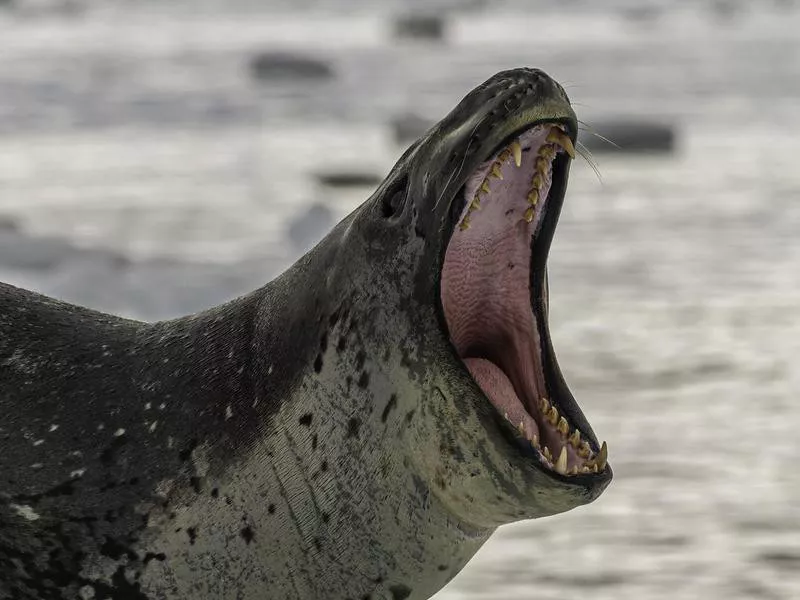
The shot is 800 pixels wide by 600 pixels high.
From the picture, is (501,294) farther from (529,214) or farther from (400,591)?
(400,591)

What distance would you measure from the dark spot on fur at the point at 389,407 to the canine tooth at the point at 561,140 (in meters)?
0.50

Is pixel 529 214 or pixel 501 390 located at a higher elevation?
pixel 529 214

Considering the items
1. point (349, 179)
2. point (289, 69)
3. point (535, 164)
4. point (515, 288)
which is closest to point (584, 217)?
point (349, 179)

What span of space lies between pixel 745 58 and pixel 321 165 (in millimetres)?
9964

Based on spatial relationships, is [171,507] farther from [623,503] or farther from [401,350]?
[623,503]

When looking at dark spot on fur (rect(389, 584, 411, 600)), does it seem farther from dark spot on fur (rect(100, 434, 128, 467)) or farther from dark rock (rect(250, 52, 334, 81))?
dark rock (rect(250, 52, 334, 81))

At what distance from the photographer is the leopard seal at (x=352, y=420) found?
105 inches

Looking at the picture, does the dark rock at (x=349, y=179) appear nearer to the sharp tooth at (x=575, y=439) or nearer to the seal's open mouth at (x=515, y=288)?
the seal's open mouth at (x=515, y=288)

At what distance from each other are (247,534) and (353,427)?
0.91ft

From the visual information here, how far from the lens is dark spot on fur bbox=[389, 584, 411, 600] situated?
2.76 meters

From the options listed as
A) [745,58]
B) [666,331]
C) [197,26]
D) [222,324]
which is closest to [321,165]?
[666,331]

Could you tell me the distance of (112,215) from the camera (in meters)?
9.62

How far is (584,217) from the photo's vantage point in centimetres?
941

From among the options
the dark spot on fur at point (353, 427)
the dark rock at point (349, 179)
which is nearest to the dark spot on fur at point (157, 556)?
the dark spot on fur at point (353, 427)
